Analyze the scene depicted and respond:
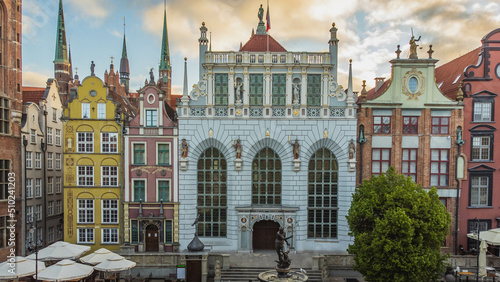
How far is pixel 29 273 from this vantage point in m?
22.5

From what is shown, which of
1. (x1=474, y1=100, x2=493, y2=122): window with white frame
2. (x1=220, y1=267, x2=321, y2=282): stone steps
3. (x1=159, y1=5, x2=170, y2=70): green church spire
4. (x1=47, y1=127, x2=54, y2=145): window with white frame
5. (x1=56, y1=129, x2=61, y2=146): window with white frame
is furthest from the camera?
(x1=159, y1=5, x2=170, y2=70): green church spire

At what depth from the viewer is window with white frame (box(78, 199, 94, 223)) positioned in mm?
33406

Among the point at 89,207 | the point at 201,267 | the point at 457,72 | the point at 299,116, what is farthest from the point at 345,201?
the point at 89,207

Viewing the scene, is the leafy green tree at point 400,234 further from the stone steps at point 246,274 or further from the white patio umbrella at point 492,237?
the white patio umbrella at point 492,237

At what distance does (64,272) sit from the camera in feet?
72.5

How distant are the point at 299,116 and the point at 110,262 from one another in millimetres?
19574

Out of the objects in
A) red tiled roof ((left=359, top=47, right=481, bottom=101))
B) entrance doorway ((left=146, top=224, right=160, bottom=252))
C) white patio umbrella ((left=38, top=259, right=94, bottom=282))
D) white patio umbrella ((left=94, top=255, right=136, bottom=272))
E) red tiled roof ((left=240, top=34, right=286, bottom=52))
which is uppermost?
red tiled roof ((left=240, top=34, right=286, bottom=52))

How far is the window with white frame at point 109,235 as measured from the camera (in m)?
33.5

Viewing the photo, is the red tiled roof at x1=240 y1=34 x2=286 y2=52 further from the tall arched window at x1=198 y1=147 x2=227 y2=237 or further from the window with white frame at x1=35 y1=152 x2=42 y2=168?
the window with white frame at x1=35 y1=152 x2=42 y2=168

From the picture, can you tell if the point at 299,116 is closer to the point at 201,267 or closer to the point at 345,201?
the point at 345,201

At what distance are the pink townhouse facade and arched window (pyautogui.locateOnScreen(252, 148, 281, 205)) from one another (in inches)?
291

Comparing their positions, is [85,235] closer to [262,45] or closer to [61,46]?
[262,45]

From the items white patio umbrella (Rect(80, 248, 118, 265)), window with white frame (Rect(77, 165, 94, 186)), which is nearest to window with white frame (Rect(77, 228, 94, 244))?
window with white frame (Rect(77, 165, 94, 186))

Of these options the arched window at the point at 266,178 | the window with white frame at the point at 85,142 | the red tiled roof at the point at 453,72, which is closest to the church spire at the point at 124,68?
the window with white frame at the point at 85,142
